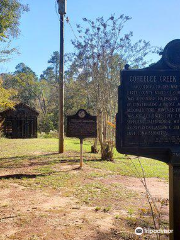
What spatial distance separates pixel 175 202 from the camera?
10.3ft

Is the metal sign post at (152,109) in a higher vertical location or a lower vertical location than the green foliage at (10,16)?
lower

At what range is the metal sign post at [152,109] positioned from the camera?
3.45m

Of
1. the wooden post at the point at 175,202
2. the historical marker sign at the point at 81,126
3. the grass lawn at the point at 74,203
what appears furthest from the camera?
the historical marker sign at the point at 81,126

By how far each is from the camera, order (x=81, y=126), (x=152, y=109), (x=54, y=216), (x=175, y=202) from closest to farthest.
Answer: (x=175, y=202) < (x=152, y=109) < (x=54, y=216) < (x=81, y=126)

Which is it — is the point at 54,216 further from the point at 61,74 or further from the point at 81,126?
the point at 61,74

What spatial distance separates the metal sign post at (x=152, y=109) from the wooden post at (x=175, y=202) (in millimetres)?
289

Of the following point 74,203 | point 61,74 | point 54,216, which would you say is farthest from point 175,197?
point 61,74

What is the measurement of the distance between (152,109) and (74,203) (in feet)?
8.97

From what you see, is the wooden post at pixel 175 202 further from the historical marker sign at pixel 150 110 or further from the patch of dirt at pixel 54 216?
the patch of dirt at pixel 54 216

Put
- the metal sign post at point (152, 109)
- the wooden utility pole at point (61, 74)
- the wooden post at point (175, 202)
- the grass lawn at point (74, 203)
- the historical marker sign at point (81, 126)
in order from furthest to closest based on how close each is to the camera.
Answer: the wooden utility pole at point (61, 74), the historical marker sign at point (81, 126), the grass lawn at point (74, 203), the metal sign post at point (152, 109), the wooden post at point (175, 202)

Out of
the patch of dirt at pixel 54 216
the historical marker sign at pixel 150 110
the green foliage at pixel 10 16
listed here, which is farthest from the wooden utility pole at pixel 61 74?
the historical marker sign at pixel 150 110

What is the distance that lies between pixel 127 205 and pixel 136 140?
210cm

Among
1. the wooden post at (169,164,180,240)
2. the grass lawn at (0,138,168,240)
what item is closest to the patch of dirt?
the grass lawn at (0,138,168,240)

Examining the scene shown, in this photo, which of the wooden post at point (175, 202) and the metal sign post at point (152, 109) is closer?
the wooden post at point (175, 202)
